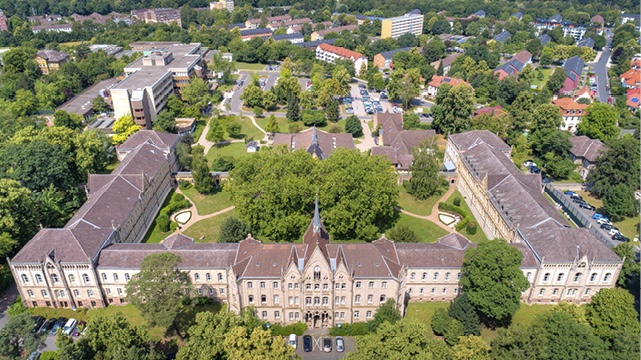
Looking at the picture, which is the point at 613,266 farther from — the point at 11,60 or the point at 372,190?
the point at 11,60

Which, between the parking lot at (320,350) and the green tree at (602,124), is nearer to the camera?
the parking lot at (320,350)

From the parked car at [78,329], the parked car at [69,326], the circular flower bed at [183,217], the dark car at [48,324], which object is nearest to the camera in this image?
the parked car at [78,329]

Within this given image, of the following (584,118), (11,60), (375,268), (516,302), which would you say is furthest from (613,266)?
(11,60)

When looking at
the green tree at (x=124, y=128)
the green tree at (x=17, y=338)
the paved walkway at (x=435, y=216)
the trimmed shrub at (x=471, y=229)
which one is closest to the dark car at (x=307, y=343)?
the green tree at (x=17, y=338)

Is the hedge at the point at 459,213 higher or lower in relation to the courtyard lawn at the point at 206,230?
higher

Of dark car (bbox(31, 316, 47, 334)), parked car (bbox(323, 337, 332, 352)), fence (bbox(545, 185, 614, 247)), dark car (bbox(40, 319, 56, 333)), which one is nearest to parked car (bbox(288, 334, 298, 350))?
parked car (bbox(323, 337, 332, 352))

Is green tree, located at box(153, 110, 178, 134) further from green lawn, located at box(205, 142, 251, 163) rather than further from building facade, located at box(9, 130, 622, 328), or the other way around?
building facade, located at box(9, 130, 622, 328)

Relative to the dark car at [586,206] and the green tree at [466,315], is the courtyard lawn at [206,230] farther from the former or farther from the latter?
the dark car at [586,206]

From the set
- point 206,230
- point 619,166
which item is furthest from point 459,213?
point 206,230
